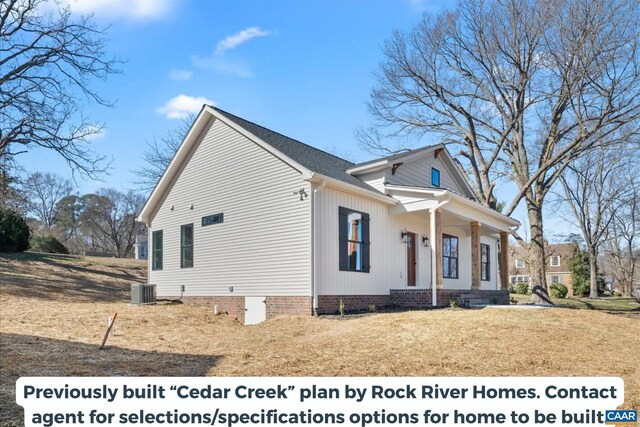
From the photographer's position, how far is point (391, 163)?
14711 millimetres

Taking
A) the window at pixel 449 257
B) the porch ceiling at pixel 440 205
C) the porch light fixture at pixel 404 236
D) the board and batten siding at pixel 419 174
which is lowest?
the window at pixel 449 257

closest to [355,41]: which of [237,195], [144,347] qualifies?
[237,195]

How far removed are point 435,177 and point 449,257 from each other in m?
2.92

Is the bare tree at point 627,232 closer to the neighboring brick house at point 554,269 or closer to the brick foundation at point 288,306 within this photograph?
the neighboring brick house at point 554,269

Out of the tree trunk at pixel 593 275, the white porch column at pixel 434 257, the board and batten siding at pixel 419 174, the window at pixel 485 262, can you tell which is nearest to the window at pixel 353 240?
the white porch column at pixel 434 257

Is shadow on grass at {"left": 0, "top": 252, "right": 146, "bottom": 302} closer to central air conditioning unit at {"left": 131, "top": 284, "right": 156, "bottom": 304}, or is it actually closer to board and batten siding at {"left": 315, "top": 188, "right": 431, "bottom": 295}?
central air conditioning unit at {"left": 131, "top": 284, "right": 156, "bottom": 304}

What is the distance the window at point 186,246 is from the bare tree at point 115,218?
39027mm

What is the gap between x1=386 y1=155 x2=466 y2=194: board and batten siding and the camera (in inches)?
614

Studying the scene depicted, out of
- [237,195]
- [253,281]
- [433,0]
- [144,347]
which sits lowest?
[144,347]

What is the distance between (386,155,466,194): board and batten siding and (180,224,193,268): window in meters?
6.53

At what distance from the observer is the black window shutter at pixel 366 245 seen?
44.0 ft

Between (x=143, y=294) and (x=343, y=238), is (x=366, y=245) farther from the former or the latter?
(x=143, y=294)
